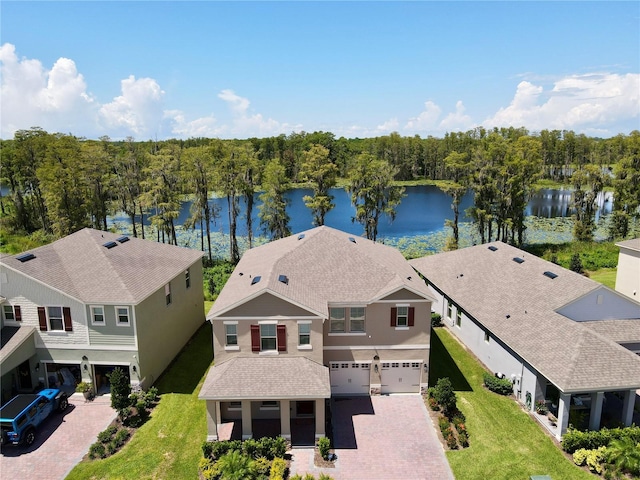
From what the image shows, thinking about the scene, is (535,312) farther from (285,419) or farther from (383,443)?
(285,419)

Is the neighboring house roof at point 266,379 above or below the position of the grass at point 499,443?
above

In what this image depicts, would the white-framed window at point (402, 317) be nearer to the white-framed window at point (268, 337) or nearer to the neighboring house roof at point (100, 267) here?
the white-framed window at point (268, 337)

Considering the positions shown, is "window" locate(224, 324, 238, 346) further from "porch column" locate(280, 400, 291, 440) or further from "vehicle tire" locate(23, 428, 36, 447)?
"vehicle tire" locate(23, 428, 36, 447)

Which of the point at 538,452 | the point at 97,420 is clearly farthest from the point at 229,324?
the point at 538,452

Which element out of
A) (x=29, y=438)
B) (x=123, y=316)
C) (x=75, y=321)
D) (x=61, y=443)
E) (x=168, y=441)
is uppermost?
(x=123, y=316)

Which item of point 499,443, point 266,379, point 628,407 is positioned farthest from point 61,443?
point 628,407

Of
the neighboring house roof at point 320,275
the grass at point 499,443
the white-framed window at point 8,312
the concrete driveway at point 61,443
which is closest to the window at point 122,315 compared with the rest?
the concrete driveway at point 61,443

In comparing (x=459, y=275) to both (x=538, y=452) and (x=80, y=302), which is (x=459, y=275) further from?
(x=80, y=302)
